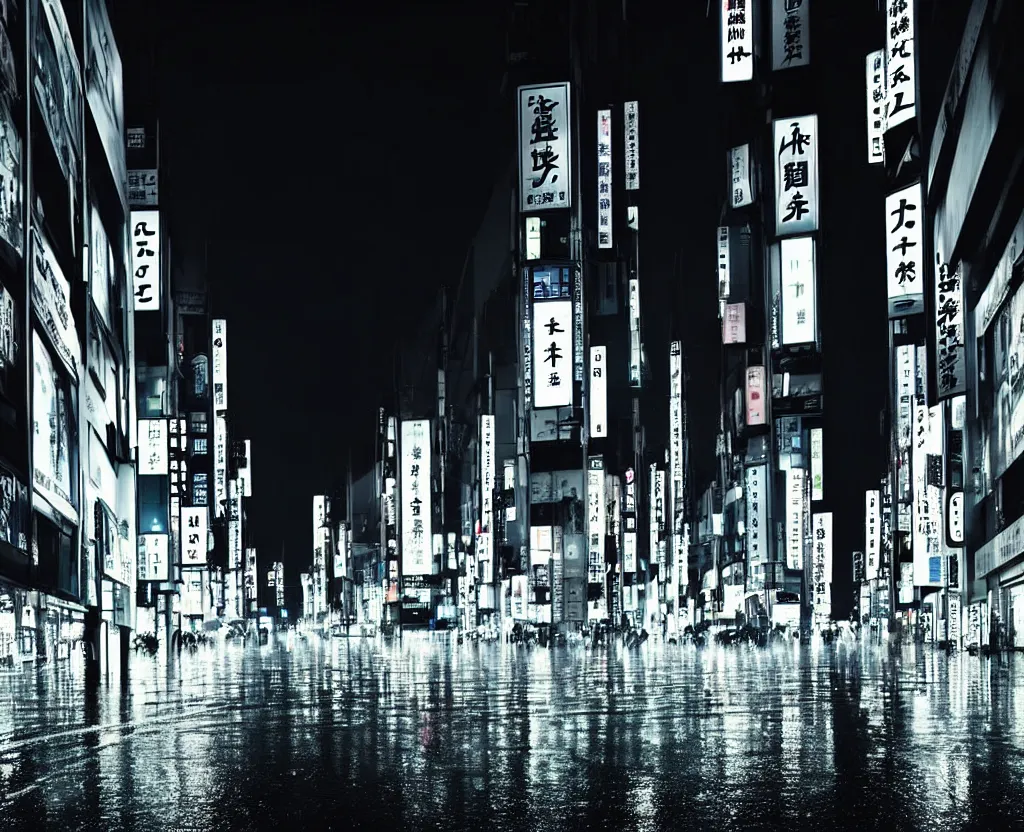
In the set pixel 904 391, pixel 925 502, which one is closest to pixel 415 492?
pixel 904 391

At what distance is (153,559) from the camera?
58.5 m

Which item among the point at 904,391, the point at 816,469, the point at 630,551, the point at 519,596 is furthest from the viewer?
the point at 630,551

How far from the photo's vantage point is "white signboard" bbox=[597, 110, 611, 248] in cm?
6600

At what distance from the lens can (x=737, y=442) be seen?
109 meters

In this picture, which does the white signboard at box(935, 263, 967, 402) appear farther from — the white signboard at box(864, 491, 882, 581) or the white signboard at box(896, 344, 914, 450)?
the white signboard at box(864, 491, 882, 581)

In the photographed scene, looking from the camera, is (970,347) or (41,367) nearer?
(41,367)

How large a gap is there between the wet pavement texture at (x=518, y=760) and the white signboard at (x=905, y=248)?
78.8ft

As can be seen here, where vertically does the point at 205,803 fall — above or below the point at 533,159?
below

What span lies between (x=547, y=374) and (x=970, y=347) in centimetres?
1512

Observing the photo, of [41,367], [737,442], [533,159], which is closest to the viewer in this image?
[41,367]

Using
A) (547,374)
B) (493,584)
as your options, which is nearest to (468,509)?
(493,584)

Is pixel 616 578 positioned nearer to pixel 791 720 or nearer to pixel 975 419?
pixel 975 419

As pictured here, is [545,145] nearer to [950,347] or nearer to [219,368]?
[950,347]

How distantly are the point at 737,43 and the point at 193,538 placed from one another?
31.5 metres
